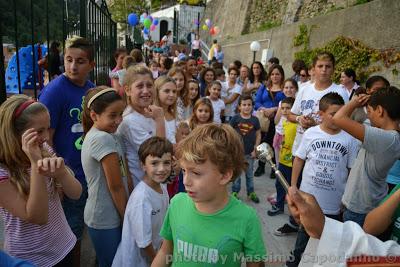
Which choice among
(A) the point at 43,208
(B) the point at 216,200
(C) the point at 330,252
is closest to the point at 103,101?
(A) the point at 43,208

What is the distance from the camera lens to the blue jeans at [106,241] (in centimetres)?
234

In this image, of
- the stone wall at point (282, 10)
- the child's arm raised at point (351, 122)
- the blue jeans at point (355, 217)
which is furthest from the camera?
the stone wall at point (282, 10)

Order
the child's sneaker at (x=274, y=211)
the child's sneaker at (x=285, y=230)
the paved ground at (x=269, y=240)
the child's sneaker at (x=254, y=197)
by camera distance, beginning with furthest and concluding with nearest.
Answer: the child's sneaker at (x=254, y=197)
the child's sneaker at (x=274, y=211)
the child's sneaker at (x=285, y=230)
the paved ground at (x=269, y=240)

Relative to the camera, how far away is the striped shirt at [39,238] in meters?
1.79

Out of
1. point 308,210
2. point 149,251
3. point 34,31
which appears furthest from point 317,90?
point 34,31

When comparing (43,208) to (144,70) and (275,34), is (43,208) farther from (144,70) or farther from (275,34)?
(275,34)

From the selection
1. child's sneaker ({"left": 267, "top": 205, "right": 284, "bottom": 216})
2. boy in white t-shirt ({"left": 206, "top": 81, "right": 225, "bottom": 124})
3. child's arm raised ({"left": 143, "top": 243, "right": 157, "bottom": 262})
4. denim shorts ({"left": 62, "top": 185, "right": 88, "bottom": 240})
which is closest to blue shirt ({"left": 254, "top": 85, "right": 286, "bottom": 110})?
boy in white t-shirt ({"left": 206, "top": 81, "right": 225, "bottom": 124})

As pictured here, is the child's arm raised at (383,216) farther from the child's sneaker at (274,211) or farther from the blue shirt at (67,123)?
the child's sneaker at (274,211)

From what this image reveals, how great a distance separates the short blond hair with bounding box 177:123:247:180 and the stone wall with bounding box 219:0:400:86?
19.5 feet

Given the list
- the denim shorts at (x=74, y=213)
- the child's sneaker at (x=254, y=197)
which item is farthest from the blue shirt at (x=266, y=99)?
the denim shorts at (x=74, y=213)

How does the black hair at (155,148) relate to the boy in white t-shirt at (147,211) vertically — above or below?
above

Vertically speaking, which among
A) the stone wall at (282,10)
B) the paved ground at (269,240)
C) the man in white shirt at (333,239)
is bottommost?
the paved ground at (269,240)

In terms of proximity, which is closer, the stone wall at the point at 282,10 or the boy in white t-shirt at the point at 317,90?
the boy in white t-shirt at the point at 317,90

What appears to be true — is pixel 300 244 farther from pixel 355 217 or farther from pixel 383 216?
pixel 383 216
